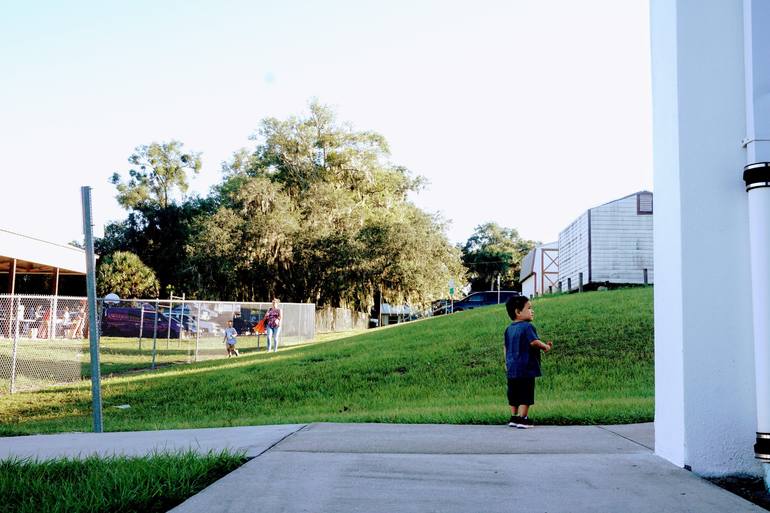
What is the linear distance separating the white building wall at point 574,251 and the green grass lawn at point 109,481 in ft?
87.5

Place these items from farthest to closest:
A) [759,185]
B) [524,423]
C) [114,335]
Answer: [114,335]
[524,423]
[759,185]

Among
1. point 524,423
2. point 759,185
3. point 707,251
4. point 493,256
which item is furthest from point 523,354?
point 493,256

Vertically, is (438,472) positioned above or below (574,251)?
below

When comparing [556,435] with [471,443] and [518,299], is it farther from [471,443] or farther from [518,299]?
[518,299]

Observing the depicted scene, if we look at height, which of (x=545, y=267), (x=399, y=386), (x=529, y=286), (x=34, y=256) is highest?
(x=545, y=267)

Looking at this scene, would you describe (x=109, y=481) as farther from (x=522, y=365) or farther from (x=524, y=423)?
(x=522, y=365)

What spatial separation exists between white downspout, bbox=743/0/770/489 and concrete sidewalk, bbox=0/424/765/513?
612mm

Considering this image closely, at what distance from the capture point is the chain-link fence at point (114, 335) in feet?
50.8

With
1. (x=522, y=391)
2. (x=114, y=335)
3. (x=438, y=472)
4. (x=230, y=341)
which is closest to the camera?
(x=438, y=472)

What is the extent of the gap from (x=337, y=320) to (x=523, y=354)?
29899 millimetres

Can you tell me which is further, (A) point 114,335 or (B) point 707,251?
(A) point 114,335

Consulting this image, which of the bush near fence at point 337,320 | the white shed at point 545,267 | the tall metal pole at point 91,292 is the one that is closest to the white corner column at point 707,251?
the tall metal pole at point 91,292

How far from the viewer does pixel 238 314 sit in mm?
23031

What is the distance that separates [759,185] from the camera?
416cm
